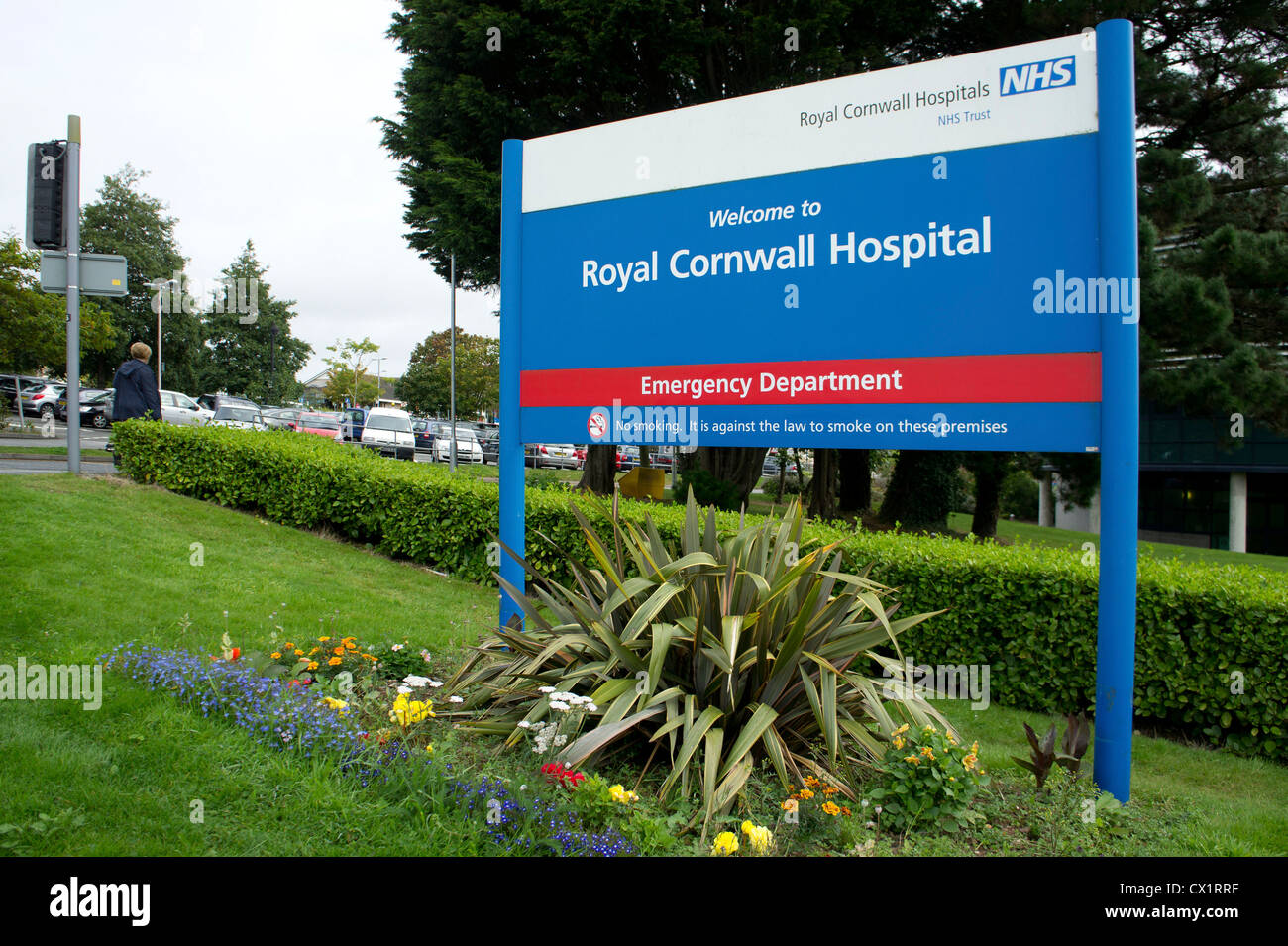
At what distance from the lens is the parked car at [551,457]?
39.6 metres

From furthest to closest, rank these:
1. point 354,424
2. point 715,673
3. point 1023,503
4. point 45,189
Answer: point 1023,503
point 354,424
point 45,189
point 715,673

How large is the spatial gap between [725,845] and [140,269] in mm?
57967

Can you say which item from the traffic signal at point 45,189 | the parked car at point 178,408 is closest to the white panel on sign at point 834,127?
the traffic signal at point 45,189

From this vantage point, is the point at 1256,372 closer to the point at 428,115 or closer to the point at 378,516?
the point at 378,516

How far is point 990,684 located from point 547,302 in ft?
13.6

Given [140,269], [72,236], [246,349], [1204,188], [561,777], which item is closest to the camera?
[561,777]

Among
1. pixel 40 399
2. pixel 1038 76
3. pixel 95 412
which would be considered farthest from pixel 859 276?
→ pixel 40 399

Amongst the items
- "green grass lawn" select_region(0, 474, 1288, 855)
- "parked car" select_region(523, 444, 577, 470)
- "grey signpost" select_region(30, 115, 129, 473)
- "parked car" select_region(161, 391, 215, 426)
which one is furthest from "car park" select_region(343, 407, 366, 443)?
→ "green grass lawn" select_region(0, 474, 1288, 855)

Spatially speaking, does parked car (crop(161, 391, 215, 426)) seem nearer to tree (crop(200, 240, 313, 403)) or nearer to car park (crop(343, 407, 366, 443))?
car park (crop(343, 407, 366, 443))

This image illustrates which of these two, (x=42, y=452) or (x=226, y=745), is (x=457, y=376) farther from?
(x=226, y=745)

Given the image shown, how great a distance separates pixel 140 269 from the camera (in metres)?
50.1

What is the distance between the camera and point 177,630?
498cm

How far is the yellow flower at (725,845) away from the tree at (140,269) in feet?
172

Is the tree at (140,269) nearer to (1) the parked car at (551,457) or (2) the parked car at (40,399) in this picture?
(2) the parked car at (40,399)
